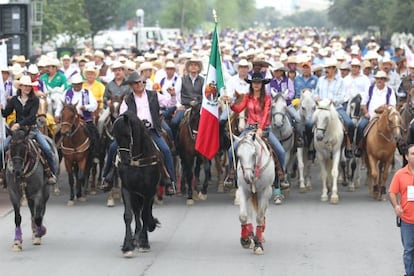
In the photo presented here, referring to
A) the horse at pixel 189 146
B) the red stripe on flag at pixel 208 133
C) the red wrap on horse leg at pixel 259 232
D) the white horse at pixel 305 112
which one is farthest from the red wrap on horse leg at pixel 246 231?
the white horse at pixel 305 112

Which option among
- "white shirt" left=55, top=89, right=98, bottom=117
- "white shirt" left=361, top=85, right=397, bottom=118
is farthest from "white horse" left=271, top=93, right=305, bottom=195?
"white shirt" left=55, top=89, right=98, bottom=117

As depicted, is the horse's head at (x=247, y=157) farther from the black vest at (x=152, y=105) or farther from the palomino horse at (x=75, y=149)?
the palomino horse at (x=75, y=149)

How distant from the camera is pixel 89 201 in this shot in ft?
77.3

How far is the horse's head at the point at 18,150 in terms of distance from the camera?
17.6 m

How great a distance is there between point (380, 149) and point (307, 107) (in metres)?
1.86

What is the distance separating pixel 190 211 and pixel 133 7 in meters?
78.5

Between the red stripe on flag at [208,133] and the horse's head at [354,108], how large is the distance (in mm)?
4793

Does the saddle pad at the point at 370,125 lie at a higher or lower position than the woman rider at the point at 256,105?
lower

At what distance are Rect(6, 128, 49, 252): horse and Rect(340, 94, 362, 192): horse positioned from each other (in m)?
7.59

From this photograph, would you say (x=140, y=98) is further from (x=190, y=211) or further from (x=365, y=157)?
(x=365, y=157)

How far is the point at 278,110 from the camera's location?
22.3 metres

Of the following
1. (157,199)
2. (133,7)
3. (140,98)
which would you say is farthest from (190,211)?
(133,7)

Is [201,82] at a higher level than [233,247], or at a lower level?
higher

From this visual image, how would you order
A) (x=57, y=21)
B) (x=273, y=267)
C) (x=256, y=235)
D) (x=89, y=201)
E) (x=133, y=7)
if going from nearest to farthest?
(x=273, y=267), (x=256, y=235), (x=89, y=201), (x=57, y=21), (x=133, y=7)
